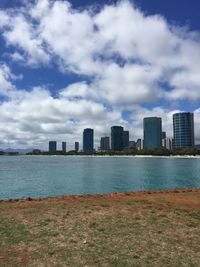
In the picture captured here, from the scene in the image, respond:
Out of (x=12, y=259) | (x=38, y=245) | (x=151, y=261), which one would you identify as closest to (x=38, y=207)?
(x=38, y=245)

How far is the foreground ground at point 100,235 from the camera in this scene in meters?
10.8

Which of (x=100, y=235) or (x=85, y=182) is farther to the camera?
(x=85, y=182)

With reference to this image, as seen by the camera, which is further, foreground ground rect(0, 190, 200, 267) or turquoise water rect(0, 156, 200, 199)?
turquoise water rect(0, 156, 200, 199)

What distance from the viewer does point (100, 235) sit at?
13.4 meters

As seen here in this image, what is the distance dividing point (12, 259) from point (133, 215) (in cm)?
796

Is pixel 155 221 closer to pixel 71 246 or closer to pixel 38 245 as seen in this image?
pixel 71 246

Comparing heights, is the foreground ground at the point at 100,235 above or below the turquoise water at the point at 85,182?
above

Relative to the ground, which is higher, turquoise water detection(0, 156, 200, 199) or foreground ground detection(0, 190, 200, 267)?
foreground ground detection(0, 190, 200, 267)

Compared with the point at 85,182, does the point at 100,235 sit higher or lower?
higher

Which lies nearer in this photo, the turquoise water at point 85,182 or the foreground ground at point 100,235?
the foreground ground at point 100,235

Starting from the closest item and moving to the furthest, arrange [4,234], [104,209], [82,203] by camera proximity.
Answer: [4,234] < [104,209] < [82,203]

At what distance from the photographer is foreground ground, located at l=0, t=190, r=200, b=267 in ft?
35.6

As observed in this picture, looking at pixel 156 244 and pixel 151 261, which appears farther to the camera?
pixel 156 244

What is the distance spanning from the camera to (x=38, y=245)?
12180mm
